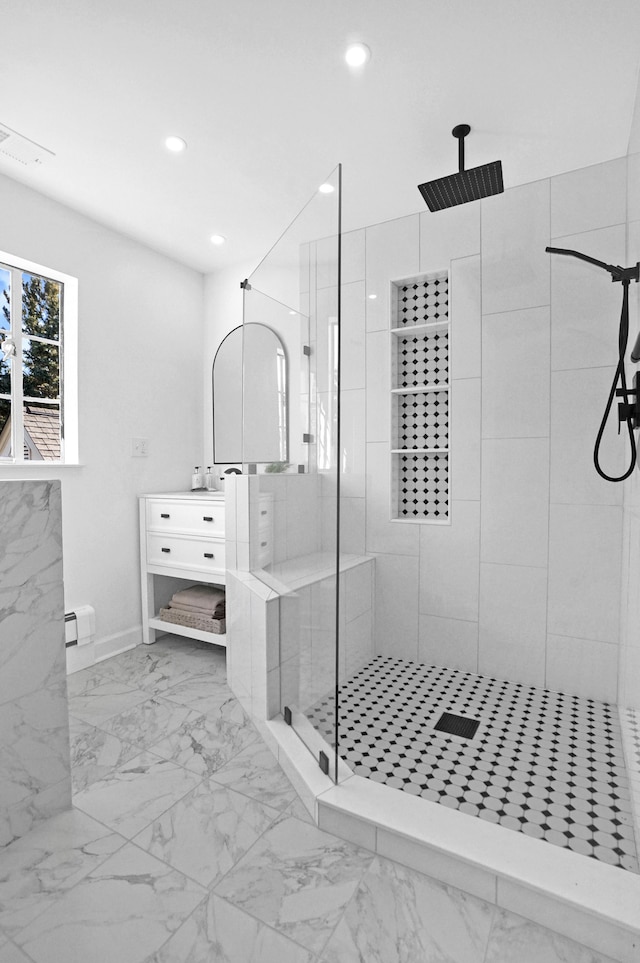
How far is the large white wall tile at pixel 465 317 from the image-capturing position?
8.13ft

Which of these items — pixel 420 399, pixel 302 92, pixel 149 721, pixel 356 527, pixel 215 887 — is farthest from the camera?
pixel 356 527

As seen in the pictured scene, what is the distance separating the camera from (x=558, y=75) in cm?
172

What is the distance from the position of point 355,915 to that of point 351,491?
178cm

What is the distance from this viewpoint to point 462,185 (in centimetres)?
204

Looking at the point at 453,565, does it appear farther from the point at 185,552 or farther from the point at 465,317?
the point at 185,552

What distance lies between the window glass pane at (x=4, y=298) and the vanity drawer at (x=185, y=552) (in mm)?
1315

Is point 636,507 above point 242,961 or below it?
above

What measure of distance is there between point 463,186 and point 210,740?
2418 millimetres

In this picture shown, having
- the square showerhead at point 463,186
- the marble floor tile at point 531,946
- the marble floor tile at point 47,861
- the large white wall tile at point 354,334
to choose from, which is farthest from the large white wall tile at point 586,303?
the marble floor tile at point 47,861

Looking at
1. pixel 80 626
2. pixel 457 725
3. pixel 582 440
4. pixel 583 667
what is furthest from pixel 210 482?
pixel 583 667

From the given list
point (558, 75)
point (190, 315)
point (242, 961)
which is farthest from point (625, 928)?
point (190, 315)

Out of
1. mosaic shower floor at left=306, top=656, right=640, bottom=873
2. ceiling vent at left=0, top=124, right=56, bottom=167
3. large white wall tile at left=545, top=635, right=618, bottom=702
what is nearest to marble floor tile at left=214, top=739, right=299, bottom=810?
mosaic shower floor at left=306, top=656, right=640, bottom=873

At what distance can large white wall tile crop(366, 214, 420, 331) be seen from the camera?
265 cm

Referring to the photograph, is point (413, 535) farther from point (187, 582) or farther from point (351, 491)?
point (187, 582)
